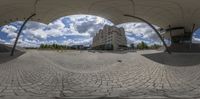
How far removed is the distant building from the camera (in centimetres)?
6317

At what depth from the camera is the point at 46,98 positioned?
8.87 meters

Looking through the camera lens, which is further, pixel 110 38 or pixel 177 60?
pixel 110 38

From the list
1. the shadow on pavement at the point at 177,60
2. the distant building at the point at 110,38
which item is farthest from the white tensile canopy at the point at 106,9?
the distant building at the point at 110,38

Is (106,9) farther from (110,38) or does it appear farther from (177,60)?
(110,38)

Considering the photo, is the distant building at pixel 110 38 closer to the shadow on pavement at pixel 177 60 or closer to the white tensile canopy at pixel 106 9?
the white tensile canopy at pixel 106 9

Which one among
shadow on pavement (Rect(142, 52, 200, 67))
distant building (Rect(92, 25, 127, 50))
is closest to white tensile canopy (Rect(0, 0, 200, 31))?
shadow on pavement (Rect(142, 52, 200, 67))

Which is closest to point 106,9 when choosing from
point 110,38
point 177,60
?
point 177,60

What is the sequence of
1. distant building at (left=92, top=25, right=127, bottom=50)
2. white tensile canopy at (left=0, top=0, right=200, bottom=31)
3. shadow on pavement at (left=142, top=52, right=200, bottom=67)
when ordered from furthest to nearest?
distant building at (left=92, top=25, right=127, bottom=50) → white tensile canopy at (left=0, top=0, right=200, bottom=31) → shadow on pavement at (left=142, top=52, right=200, bottom=67)

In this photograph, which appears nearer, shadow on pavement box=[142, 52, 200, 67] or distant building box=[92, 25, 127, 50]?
shadow on pavement box=[142, 52, 200, 67]

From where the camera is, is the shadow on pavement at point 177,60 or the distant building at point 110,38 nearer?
the shadow on pavement at point 177,60

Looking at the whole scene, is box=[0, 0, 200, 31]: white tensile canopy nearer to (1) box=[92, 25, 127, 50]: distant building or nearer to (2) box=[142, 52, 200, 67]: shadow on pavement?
(2) box=[142, 52, 200, 67]: shadow on pavement

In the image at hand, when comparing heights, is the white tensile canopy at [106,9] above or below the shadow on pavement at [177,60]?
above

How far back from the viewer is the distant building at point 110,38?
63.2 m

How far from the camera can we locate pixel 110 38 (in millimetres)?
65438
